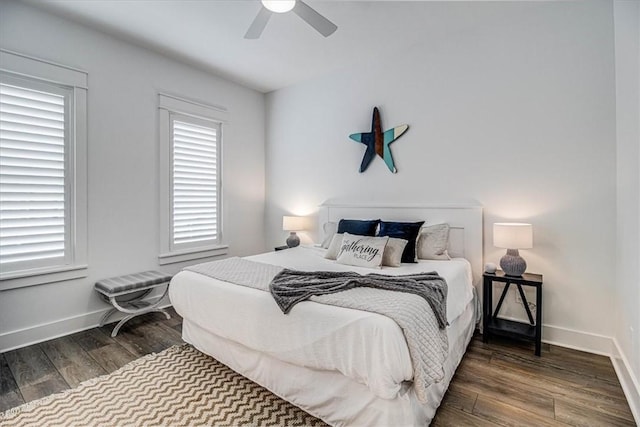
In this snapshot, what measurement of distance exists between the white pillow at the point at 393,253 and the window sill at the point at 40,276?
2.92m

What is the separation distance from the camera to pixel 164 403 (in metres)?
2.00

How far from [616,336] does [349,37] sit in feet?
11.6

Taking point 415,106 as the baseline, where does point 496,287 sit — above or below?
below

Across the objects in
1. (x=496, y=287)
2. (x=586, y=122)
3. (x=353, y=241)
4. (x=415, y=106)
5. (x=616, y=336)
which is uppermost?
(x=415, y=106)

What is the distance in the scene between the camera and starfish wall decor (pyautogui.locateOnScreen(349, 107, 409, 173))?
362 centimetres

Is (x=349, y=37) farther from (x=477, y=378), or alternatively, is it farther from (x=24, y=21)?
(x=477, y=378)

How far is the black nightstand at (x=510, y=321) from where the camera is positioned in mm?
2562

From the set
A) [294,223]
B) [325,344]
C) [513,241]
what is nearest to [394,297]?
[325,344]

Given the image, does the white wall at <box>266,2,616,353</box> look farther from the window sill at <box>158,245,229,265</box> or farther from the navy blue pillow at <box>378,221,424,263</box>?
the window sill at <box>158,245,229,265</box>

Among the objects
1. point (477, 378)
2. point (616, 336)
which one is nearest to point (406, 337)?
point (477, 378)

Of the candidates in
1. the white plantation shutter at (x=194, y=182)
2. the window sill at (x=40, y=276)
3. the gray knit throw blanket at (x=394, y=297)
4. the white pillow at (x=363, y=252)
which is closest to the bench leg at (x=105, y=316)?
the window sill at (x=40, y=276)

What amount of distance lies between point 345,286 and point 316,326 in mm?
374

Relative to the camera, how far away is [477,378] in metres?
2.25

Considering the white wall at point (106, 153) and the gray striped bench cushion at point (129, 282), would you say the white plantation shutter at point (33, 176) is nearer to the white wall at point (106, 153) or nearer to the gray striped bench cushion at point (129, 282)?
the white wall at point (106, 153)
